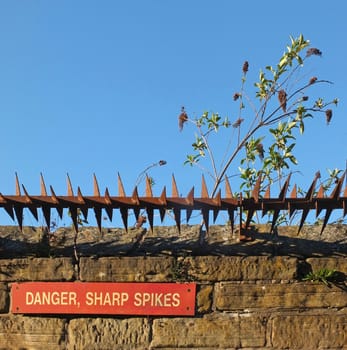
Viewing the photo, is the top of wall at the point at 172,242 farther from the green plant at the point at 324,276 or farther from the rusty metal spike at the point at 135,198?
the rusty metal spike at the point at 135,198

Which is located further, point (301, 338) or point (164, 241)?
point (164, 241)

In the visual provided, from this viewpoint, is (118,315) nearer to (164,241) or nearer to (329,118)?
(164,241)

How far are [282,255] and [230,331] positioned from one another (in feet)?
1.83

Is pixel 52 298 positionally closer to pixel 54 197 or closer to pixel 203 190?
pixel 54 197

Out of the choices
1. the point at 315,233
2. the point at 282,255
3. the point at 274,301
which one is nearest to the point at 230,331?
the point at 274,301

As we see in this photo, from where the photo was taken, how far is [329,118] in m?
5.00

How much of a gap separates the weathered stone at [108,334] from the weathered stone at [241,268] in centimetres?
44

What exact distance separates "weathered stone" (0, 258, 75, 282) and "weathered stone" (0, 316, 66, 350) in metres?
0.24

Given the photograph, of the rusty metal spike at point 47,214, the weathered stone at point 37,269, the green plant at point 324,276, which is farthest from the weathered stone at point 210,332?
the rusty metal spike at point 47,214

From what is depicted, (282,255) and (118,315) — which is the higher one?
(282,255)

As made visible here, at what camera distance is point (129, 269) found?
139 inches

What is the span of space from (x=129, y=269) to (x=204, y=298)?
482 mm

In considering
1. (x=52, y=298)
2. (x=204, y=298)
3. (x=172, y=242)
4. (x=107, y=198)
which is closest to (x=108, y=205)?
(x=107, y=198)

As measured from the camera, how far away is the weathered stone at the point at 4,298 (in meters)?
3.56
